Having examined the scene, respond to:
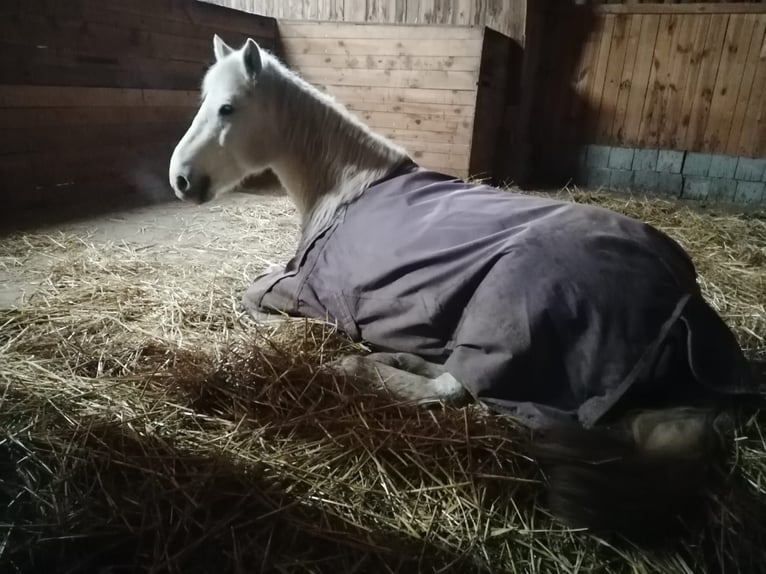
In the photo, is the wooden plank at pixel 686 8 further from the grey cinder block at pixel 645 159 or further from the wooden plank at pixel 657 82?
the grey cinder block at pixel 645 159

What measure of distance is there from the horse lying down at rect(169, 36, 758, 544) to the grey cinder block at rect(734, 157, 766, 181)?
481 cm

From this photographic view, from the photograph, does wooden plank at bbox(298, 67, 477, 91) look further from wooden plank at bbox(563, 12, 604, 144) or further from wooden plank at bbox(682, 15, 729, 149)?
wooden plank at bbox(682, 15, 729, 149)

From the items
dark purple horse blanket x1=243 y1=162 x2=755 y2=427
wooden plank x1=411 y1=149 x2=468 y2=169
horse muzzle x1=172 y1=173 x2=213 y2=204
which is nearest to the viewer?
dark purple horse blanket x1=243 y1=162 x2=755 y2=427

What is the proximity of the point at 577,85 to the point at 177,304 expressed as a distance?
5.40 m

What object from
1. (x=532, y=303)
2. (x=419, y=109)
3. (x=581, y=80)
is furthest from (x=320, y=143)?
(x=581, y=80)

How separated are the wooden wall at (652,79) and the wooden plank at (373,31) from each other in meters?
1.35

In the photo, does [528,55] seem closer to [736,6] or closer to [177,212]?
[736,6]

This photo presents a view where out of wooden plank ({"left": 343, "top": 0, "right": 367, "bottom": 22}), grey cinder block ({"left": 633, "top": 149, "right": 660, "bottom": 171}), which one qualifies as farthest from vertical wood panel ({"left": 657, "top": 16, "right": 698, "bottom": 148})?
wooden plank ({"left": 343, "top": 0, "right": 367, "bottom": 22})

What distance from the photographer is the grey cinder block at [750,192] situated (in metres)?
5.34

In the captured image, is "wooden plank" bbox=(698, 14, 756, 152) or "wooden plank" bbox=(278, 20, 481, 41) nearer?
"wooden plank" bbox=(278, 20, 481, 41)

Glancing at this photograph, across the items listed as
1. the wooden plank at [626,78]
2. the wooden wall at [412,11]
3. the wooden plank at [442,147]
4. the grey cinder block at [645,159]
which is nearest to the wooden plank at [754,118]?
the grey cinder block at [645,159]

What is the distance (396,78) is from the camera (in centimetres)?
525

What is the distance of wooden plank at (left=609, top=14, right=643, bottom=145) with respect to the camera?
557cm

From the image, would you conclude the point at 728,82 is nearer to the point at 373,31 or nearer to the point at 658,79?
the point at 658,79
